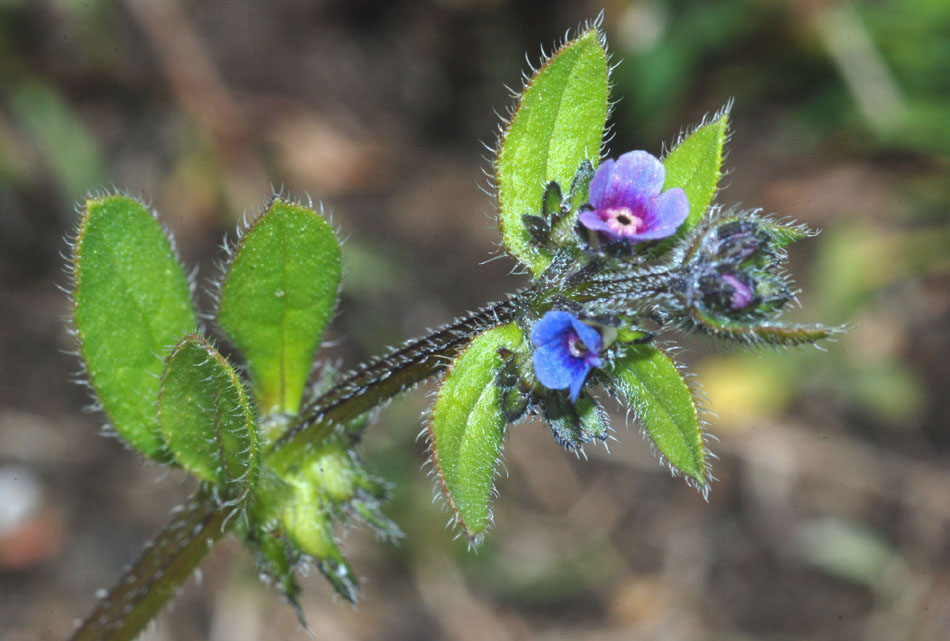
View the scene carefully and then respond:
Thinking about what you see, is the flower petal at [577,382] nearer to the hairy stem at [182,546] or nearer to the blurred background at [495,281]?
the hairy stem at [182,546]

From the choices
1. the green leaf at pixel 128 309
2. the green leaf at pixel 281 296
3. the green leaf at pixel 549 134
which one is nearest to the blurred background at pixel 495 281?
the green leaf at pixel 281 296

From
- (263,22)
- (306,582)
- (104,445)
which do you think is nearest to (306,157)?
(263,22)

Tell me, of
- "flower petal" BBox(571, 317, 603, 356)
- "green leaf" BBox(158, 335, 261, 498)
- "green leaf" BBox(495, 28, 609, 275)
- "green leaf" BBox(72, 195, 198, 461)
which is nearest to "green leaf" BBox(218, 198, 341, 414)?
"green leaf" BBox(72, 195, 198, 461)

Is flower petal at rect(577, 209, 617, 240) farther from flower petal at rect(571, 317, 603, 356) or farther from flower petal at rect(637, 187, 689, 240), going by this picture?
flower petal at rect(571, 317, 603, 356)

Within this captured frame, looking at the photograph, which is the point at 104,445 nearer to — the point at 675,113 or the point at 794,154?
the point at 675,113

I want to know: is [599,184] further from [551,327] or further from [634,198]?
[551,327]
